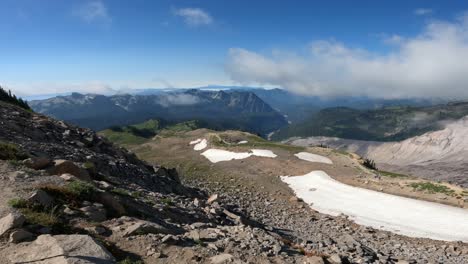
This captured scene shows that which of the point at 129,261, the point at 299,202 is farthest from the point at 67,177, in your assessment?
the point at 299,202

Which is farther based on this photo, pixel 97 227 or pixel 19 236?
pixel 97 227

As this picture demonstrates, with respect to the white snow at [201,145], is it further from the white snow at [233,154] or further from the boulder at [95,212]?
the boulder at [95,212]

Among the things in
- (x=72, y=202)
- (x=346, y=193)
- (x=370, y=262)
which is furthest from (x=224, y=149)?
(x=72, y=202)

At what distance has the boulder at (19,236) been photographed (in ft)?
41.2

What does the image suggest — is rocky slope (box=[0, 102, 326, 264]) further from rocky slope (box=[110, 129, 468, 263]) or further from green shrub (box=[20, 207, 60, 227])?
rocky slope (box=[110, 129, 468, 263])

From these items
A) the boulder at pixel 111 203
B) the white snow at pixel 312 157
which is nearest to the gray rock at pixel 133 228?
the boulder at pixel 111 203

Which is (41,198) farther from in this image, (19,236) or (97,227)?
(19,236)

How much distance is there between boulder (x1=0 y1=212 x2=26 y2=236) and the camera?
13.0 meters

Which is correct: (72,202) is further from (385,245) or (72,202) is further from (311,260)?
(385,245)

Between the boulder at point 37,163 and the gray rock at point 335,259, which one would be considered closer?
the gray rock at point 335,259

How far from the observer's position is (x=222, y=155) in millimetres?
75312

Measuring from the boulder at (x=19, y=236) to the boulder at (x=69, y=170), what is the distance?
29.0 ft

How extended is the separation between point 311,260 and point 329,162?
168ft

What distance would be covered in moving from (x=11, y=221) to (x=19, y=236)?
2.97ft
